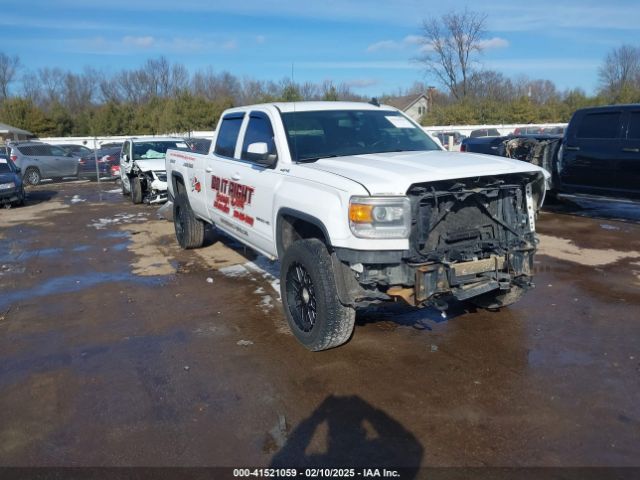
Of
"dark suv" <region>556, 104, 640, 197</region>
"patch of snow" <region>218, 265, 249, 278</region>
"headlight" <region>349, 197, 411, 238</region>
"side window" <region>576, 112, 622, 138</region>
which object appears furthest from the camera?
"side window" <region>576, 112, 622, 138</region>

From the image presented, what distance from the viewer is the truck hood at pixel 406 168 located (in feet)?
13.1

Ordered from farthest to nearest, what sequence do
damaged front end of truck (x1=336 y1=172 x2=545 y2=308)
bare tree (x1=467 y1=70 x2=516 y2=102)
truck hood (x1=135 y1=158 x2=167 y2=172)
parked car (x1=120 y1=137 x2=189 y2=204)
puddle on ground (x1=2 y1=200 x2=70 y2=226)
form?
bare tree (x1=467 y1=70 x2=516 y2=102) < truck hood (x1=135 y1=158 x2=167 y2=172) < parked car (x1=120 y1=137 x2=189 y2=204) < puddle on ground (x1=2 y1=200 x2=70 y2=226) < damaged front end of truck (x1=336 y1=172 x2=545 y2=308)

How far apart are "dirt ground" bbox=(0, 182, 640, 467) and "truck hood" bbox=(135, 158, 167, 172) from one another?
7.41 metres

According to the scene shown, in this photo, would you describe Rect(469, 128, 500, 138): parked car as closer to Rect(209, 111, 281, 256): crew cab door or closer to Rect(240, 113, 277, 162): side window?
Rect(209, 111, 281, 256): crew cab door

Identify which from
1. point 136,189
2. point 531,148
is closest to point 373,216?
point 531,148

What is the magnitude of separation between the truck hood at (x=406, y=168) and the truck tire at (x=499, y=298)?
1.26m

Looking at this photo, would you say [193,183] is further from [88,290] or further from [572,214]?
[572,214]

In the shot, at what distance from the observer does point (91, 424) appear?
368 centimetres

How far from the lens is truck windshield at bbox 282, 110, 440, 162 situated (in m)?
5.24

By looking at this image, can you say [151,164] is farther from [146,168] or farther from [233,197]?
[233,197]

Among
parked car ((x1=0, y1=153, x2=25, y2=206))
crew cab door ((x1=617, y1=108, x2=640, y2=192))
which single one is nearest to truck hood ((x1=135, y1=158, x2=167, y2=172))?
parked car ((x1=0, y1=153, x2=25, y2=206))

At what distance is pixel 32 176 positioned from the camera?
2250 cm

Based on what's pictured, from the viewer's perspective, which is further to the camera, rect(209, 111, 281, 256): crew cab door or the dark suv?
the dark suv

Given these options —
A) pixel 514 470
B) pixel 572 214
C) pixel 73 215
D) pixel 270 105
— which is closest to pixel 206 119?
pixel 73 215
